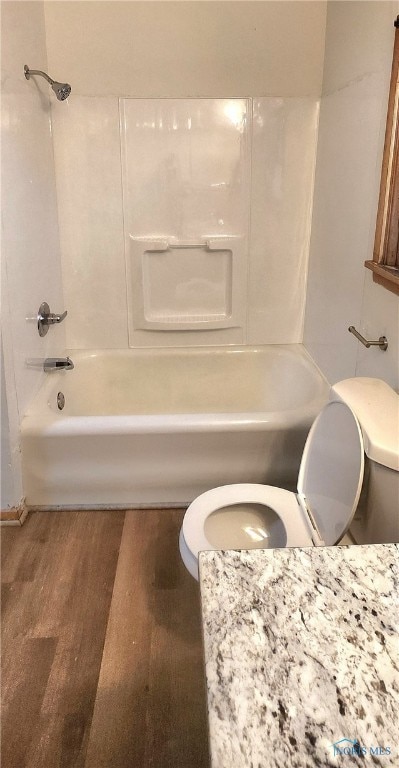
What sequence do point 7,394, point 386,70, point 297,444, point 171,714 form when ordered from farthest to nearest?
point 297,444 < point 7,394 < point 386,70 < point 171,714

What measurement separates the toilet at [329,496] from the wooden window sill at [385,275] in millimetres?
324

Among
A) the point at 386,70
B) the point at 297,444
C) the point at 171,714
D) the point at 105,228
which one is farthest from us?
the point at 105,228

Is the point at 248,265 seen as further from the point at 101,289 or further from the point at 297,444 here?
the point at 297,444

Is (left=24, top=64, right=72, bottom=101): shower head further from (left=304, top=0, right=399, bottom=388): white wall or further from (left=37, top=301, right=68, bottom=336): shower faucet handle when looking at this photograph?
(left=304, top=0, right=399, bottom=388): white wall

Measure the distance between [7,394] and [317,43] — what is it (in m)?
2.09

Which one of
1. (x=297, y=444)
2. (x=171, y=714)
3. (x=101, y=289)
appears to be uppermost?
(x=101, y=289)

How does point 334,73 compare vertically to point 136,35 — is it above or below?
below

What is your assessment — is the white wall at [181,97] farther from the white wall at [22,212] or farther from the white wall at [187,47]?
the white wall at [22,212]

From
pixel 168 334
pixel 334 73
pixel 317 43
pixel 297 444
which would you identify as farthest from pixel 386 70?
pixel 168 334

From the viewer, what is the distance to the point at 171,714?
1.43 metres

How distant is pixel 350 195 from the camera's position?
2.23 metres

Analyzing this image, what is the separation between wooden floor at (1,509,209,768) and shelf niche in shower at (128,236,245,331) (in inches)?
44.5

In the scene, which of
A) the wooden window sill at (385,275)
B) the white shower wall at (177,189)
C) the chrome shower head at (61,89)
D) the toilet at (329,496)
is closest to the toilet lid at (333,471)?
the toilet at (329,496)

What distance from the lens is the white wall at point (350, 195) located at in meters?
1.89
